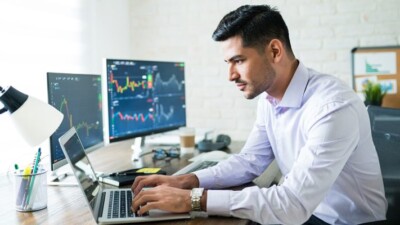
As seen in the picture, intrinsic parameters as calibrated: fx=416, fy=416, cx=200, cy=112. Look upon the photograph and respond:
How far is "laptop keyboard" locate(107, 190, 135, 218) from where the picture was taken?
104cm

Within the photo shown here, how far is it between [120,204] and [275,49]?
2.12 feet

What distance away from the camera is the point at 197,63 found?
2.61 meters

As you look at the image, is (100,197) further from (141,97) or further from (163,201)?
(141,97)

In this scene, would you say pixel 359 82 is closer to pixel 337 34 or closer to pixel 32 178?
pixel 337 34

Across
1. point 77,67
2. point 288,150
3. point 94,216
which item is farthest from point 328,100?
point 77,67

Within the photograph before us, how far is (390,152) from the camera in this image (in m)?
1.41

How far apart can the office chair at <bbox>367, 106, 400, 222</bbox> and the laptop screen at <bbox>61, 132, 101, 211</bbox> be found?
3.06 feet

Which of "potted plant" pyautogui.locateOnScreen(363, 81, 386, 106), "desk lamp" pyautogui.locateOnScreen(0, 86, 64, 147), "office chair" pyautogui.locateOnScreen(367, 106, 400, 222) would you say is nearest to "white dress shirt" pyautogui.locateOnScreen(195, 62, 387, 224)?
"office chair" pyautogui.locateOnScreen(367, 106, 400, 222)

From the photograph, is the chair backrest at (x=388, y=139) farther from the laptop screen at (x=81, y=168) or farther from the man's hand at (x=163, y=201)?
the laptop screen at (x=81, y=168)

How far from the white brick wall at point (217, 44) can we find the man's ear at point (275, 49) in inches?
46.3

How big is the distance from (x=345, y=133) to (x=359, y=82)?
4.52 ft

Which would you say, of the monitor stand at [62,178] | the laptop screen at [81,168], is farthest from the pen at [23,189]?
the monitor stand at [62,178]

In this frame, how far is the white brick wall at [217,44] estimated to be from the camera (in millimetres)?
2301

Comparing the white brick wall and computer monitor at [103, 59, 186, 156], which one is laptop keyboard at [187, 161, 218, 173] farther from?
the white brick wall
